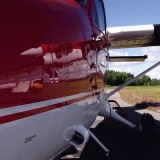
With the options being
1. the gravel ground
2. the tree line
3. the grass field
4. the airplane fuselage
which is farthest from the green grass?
the tree line

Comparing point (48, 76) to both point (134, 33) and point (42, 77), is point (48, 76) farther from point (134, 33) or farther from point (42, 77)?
point (134, 33)

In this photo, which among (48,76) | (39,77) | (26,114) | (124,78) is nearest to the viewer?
(26,114)

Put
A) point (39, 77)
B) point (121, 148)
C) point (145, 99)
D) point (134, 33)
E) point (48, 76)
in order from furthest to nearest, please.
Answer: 1. point (145, 99)
2. point (134, 33)
3. point (121, 148)
4. point (48, 76)
5. point (39, 77)

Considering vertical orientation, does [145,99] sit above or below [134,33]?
below

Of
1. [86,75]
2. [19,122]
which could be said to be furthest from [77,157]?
[19,122]

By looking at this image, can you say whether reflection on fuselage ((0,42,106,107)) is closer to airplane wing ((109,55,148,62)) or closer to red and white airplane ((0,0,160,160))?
red and white airplane ((0,0,160,160))

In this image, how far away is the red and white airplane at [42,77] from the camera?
1594mm

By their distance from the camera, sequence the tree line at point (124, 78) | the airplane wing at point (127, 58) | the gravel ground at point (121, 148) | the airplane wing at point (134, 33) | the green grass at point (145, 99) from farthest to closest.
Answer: the tree line at point (124, 78)
the green grass at point (145, 99)
the airplane wing at point (134, 33)
the airplane wing at point (127, 58)
the gravel ground at point (121, 148)

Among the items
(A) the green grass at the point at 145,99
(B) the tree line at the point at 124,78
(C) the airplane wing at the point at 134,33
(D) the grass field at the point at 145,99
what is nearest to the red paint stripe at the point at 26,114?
(C) the airplane wing at the point at 134,33

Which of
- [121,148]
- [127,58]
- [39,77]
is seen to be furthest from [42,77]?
[127,58]

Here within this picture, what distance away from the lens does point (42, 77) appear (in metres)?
1.91

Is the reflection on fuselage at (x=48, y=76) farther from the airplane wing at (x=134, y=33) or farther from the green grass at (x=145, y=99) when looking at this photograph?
the green grass at (x=145, y=99)

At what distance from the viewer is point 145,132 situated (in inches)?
267

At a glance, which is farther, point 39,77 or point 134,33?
point 134,33
